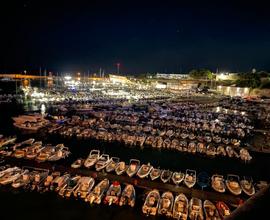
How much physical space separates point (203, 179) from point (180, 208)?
4178 mm

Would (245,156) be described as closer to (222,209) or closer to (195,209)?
(222,209)

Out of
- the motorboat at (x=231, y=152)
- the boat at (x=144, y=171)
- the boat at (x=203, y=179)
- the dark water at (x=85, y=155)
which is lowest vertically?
the dark water at (x=85, y=155)

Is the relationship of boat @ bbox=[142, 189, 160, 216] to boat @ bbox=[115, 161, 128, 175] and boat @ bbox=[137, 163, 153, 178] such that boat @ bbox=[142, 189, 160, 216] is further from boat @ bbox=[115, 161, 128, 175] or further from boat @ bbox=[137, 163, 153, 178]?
boat @ bbox=[115, 161, 128, 175]

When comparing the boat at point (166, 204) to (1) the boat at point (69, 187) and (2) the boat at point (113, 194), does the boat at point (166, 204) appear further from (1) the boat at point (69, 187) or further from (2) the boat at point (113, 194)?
(1) the boat at point (69, 187)

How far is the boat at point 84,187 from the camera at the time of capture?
36.7 feet

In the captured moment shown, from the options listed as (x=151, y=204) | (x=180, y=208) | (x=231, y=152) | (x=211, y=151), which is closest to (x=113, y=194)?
(x=151, y=204)

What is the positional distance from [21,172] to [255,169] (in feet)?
55.6

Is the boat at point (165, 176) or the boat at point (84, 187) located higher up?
the boat at point (165, 176)

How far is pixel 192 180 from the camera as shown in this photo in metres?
12.7

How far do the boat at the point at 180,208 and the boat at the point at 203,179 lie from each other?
2.48m

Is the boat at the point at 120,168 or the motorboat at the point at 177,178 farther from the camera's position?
the boat at the point at 120,168

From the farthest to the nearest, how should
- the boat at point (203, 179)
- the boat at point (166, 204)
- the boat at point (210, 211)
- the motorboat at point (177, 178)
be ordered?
the boat at point (203, 179) < the motorboat at point (177, 178) < the boat at point (166, 204) < the boat at point (210, 211)

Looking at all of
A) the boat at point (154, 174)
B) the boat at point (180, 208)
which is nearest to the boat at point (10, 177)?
the boat at point (154, 174)

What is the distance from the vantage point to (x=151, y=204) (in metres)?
10.3
